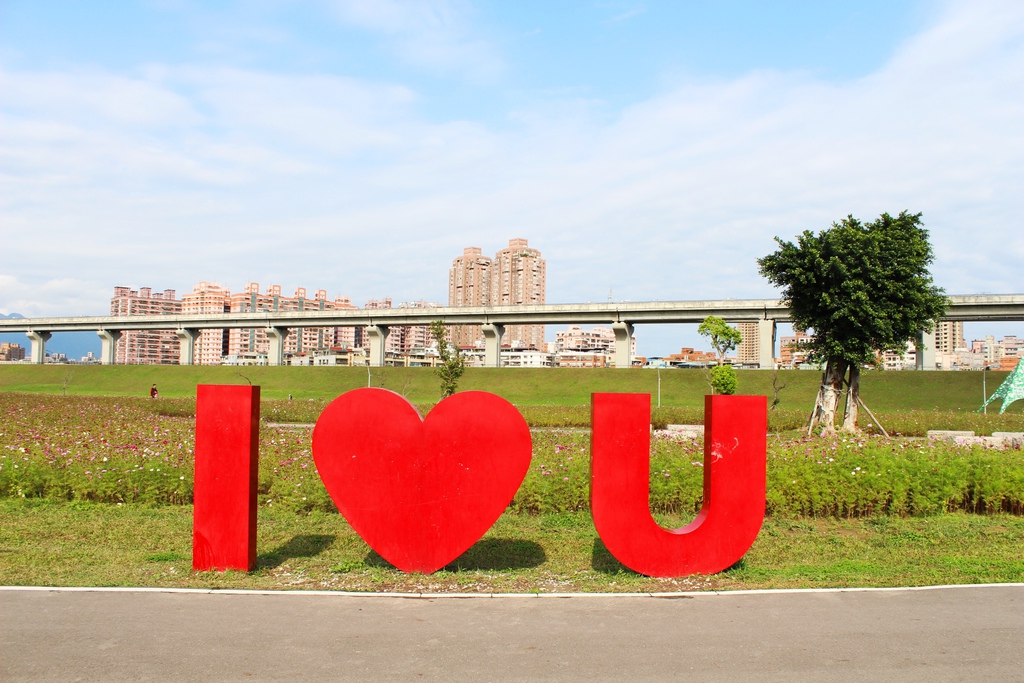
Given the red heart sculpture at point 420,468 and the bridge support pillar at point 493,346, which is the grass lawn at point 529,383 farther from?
the red heart sculpture at point 420,468

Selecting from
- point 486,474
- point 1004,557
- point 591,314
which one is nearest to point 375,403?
point 486,474

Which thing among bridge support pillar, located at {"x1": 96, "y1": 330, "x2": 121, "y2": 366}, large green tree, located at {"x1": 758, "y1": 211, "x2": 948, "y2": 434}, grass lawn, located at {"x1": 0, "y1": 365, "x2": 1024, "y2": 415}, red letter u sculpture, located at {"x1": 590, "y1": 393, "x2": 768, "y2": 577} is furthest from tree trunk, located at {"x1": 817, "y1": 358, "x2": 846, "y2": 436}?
bridge support pillar, located at {"x1": 96, "y1": 330, "x2": 121, "y2": 366}

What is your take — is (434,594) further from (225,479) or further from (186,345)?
(186,345)

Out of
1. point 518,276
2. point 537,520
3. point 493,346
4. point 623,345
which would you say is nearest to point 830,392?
point 537,520

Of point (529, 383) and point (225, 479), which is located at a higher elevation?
point (225, 479)

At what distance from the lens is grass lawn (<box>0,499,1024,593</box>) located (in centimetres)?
748

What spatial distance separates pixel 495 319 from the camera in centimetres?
7231

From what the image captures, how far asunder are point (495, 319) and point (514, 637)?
219 feet

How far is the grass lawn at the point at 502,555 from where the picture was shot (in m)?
7.48

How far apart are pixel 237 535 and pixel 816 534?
24.7 ft

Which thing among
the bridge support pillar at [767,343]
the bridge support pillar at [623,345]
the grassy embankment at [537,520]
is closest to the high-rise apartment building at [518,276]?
the bridge support pillar at [623,345]

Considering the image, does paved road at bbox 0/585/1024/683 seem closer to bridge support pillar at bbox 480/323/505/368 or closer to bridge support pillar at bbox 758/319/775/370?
bridge support pillar at bbox 758/319/775/370

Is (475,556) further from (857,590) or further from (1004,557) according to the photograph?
(1004,557)

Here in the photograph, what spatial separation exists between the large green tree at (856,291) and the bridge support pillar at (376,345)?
2275 inches
